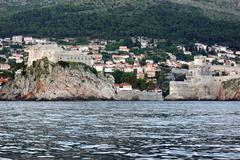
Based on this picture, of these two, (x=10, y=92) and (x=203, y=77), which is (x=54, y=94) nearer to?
(x=10, y=92)

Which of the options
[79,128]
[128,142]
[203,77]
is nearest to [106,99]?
[203,77]

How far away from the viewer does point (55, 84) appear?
11575 cm

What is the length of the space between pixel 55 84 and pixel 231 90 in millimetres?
41644

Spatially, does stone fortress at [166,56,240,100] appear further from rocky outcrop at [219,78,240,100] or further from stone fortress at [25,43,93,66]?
stone fortress at [25,43,93,66]

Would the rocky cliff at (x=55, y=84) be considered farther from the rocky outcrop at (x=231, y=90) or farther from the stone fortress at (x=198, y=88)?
the rocky outcrop at (x=231, y=90)

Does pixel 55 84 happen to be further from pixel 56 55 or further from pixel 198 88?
pixel 198 88

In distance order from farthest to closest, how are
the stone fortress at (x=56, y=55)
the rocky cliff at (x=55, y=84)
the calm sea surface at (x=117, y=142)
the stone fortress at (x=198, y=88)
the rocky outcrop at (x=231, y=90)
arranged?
the stone fortress at (x=198, y=88), the rocky outcrop at (x=231, y=90), the stone fortress at (x=56, y=55), the rocky cliff at (x=55, y=84), the calm sea surface at (x=117, y=142)

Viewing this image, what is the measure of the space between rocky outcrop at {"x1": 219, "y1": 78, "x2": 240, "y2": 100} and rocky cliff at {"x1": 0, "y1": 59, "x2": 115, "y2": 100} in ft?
103

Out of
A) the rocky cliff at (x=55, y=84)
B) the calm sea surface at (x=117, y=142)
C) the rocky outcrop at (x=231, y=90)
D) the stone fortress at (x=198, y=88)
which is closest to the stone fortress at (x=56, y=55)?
the rocky cliff at (x=55, y=84)

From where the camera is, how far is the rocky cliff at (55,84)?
380 feet

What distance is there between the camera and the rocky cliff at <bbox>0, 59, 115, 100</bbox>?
116 metres

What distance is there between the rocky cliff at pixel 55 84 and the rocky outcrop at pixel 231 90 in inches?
1237

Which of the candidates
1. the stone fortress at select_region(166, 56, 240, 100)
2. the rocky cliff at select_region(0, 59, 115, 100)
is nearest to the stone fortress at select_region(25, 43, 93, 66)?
the rocky cliff at select_region(0, 59, 115, 100)

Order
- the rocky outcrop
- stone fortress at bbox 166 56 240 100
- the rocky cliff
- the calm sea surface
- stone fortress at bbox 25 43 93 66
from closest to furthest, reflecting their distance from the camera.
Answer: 1. the calm sea surface
2. the rocky cliff
3. stone fortress at bbox 25 43 93 66
4. the rocky outcrop
5. stone fortress at bbox 166 56 240 100
